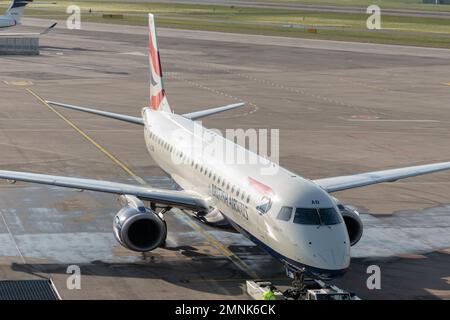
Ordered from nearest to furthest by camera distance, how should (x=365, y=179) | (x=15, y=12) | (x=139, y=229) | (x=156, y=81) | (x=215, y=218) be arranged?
(x=139, y=229)
(x=215, y=218)
(x=365, y=179)
(x=156, y=81)
(x=15, y=12)

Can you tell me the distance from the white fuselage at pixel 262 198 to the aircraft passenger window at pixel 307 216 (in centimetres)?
14

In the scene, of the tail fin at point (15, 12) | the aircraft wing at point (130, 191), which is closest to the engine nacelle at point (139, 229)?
the aircraft wing at point (130, 191)

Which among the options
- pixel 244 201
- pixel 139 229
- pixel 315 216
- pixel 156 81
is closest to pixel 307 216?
pixel 315 216

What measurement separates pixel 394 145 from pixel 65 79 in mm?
45443

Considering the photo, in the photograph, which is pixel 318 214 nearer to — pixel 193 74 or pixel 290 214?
pixel 290 214

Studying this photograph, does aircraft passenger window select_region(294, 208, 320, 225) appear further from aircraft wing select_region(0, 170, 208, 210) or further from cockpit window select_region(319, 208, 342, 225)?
aircraft wing select_region(0, 170, 208, 210)

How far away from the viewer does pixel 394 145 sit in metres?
66.1

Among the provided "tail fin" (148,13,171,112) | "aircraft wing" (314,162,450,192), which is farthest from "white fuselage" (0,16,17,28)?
"aircraft wing" (314,162,450,192)

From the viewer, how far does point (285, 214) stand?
103 feet

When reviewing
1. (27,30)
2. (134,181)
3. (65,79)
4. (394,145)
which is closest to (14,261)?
(134,181)

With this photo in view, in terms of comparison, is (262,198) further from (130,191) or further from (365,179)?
(365,179)

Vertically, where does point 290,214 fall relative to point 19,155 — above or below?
above

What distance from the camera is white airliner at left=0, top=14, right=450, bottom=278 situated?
30.7 m

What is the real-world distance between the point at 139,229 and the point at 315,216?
8.00 meters
